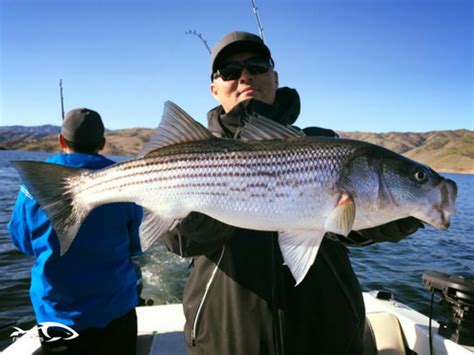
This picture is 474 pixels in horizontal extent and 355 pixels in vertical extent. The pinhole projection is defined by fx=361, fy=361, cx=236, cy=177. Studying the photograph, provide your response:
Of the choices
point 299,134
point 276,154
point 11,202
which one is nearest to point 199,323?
point 276,154

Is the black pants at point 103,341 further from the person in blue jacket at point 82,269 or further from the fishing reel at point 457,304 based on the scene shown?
the fishing reel at point 457,304

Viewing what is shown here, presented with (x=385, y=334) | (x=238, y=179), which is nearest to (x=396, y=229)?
(x=238, y=179)

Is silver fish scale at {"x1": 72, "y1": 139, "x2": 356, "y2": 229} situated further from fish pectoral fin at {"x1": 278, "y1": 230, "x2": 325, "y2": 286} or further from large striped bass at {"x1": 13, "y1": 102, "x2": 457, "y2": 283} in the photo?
fish pectoral fin at {"x1": 278, "y1": 230, "x2": 325, "y2": 286}

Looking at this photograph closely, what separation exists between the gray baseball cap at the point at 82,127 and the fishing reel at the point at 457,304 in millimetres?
4773

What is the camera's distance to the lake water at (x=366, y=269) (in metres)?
9.84

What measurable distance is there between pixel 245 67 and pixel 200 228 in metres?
1.87

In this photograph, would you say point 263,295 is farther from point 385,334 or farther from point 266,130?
point 385,334

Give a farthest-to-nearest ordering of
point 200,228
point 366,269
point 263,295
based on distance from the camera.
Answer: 1. point 366,269
2. point 263,295
3. point 200,228

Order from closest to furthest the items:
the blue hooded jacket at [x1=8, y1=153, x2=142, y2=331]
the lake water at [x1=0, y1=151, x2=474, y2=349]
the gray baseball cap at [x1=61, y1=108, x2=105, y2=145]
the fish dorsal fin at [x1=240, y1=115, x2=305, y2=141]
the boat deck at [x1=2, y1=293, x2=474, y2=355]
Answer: the fish dorsal fin at [x1=240, y1=115, x2=305, y2=141], the blue hooded jacket at [x1=8, y1=153, x2=142, y2=331], the boat deck at [x1=2, y1=293, x2=474, y2=355], the gray baseball cap at [x1=61, y1=108, x2=105, y2=145], the lake water at [x1=0, y1=151, x2=474, y2=349]

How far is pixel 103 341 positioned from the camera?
4.62 m

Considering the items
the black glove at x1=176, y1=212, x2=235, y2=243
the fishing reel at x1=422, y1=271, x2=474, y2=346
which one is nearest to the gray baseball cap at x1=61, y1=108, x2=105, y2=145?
the black glove at x1=176, y1=212, x2=235, y2=243

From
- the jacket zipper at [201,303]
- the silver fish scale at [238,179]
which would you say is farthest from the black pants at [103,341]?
the silver fish scale at [238,179]

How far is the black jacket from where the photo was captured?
2992 millimetres

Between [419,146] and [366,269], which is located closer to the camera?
[366,269]
